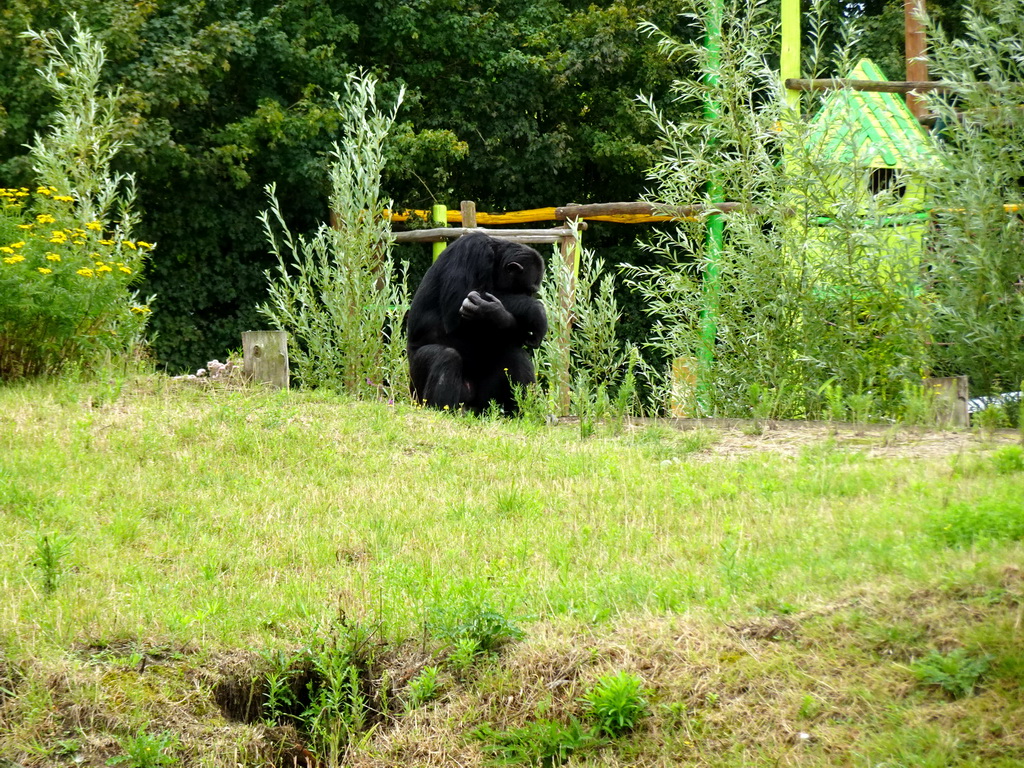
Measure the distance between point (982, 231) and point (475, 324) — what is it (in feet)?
14.2

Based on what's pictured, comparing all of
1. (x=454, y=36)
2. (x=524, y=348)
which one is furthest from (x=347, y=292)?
(x=454, y=36)

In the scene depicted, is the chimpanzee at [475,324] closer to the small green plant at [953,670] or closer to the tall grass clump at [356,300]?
the tall grass clump at [356,300]

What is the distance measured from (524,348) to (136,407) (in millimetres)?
3832

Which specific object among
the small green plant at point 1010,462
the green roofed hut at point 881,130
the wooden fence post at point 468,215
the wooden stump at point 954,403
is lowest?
the small green plant at point 1010,462

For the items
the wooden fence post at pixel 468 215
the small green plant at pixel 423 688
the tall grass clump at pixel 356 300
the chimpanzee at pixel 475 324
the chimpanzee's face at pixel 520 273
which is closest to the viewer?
the small green plant at pixel 423 688

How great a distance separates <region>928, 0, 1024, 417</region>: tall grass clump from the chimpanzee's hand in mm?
3524

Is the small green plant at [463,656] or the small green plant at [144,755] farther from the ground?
the small green plant at [463,656]

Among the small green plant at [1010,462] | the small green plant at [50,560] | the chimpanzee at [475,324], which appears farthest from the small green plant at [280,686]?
the chimpanzee at [475,324]

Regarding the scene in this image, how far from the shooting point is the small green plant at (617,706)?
396 centimetres

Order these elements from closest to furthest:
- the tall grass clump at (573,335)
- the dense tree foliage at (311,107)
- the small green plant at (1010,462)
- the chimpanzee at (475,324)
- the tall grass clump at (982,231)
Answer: the small green plant at (1010,462) → the tall grass clump at (982,231) → the chimpanzee at (475,324) → the tall grass clump at (573,335) → the dense tree foliage at (311,107)

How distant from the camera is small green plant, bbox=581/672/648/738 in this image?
Answer: 396cm

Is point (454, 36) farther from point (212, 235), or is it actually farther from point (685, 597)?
point (685, 597)

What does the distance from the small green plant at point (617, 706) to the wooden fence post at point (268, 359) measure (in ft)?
22.4

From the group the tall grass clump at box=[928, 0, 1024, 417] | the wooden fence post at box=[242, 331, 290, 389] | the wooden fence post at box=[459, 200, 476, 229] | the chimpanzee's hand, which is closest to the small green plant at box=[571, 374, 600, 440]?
the chimpanzee's hand
